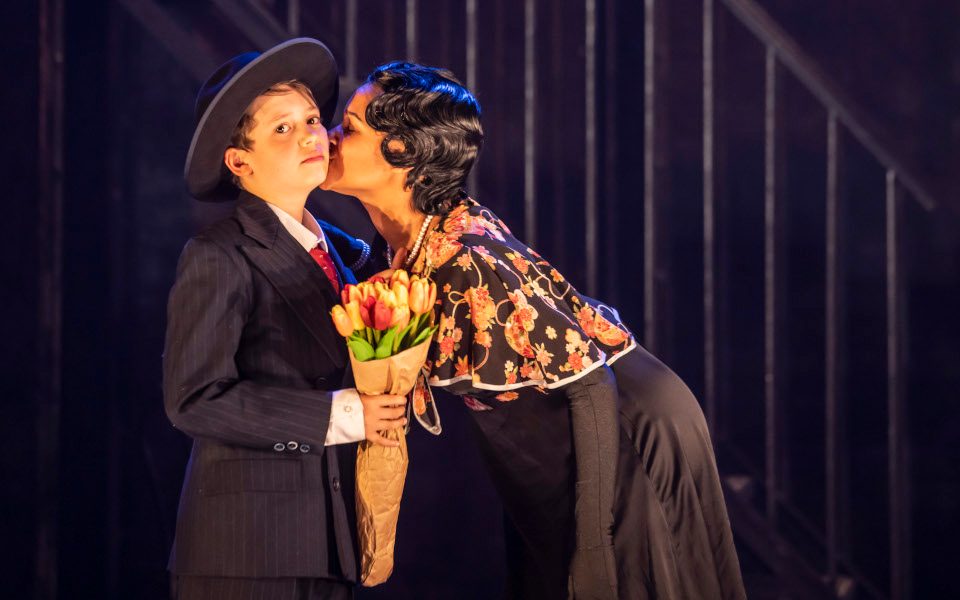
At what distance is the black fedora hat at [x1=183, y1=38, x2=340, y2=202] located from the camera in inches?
72.9

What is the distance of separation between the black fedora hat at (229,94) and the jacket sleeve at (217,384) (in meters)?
0.23

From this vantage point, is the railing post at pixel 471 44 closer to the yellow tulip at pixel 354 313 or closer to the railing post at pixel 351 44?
the railing post at pixel 351 44

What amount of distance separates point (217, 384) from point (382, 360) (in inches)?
10.9

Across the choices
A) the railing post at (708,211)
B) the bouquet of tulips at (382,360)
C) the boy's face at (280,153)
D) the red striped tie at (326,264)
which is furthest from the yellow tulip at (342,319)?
the railing post at (708,211)

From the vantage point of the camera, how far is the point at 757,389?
12.3ft

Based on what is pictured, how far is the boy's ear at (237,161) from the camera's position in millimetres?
1922

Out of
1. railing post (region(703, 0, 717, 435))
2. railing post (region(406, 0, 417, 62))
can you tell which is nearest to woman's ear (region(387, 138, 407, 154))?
railing post (region(406, 0, 417, 62))

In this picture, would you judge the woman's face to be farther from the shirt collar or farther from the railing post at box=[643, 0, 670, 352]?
the railing post at box=[643, 0, 670, 352]

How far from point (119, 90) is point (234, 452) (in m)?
1.91

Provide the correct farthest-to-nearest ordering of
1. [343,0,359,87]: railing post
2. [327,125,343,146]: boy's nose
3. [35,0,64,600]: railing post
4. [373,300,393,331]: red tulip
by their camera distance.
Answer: [343,0,359,87]: railing post
[35,0,64,600]: railing post
[327,125,343,146]: boy's nose
[373,300,393,331]: red tulip

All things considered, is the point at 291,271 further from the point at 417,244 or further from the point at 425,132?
the point at 425,132

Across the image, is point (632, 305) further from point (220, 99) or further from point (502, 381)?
point (220, 99)

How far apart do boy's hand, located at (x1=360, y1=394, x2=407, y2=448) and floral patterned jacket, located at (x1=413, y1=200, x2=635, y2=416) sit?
16cm

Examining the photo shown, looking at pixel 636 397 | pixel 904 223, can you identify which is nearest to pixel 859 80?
pixel 904 223
